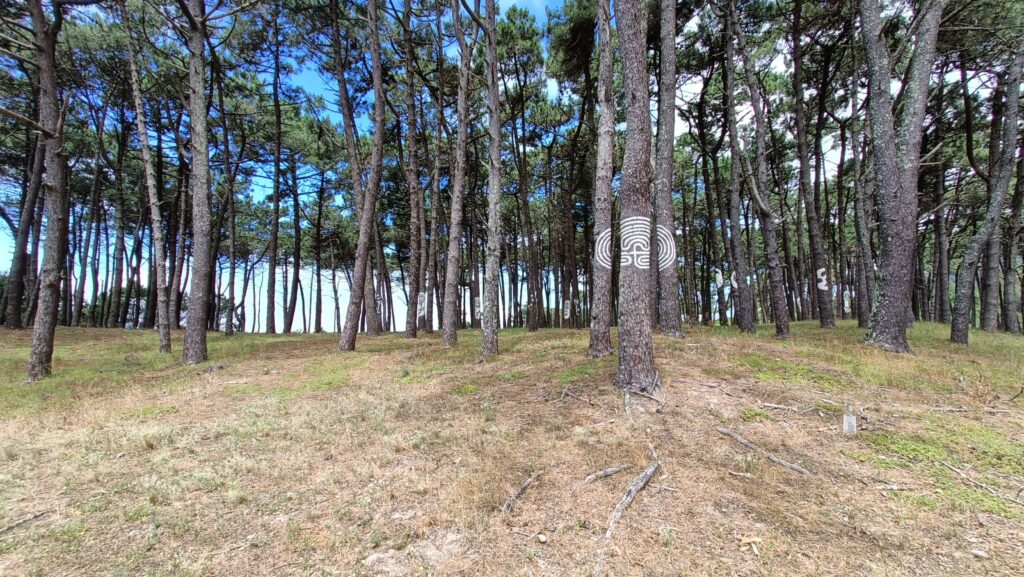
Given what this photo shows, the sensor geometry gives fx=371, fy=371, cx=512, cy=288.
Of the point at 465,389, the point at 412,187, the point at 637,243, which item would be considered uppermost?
the point at 412,187

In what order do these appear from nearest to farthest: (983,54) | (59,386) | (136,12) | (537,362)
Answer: (59,386) < (537,362) < (983,54) < (136,12)

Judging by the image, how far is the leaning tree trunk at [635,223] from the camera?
14.8ft

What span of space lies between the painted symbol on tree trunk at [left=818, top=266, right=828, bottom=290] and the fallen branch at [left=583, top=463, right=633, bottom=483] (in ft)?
35.6

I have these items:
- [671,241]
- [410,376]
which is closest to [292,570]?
[410,376]

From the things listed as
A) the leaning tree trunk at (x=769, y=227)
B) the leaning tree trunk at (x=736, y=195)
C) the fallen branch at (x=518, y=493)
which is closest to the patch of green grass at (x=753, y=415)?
the fallen branch at (x=518, y=493)

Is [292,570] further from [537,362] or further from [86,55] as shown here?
[86,55]

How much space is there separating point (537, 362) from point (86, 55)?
64.4 feet

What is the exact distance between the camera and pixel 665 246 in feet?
27.0

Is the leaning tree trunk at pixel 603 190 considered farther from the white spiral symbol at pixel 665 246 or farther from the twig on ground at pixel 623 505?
the twig on ground at pixel 623 505

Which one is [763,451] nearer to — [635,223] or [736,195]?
[635,223]

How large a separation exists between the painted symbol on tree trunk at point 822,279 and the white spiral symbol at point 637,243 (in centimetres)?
890

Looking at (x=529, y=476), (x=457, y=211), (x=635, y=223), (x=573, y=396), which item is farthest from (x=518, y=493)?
(x=457, y=211)

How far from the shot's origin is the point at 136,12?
11430mm

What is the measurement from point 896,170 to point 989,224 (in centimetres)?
326
